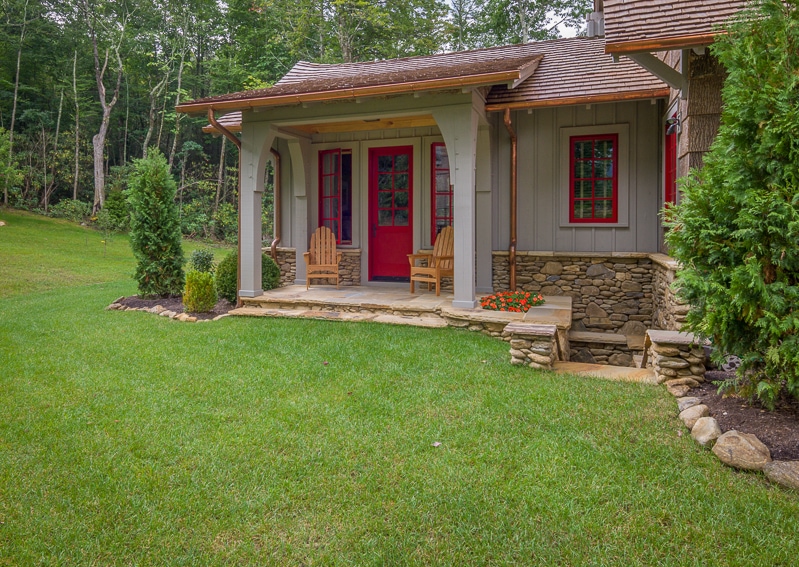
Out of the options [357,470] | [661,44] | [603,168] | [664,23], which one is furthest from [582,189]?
[357,470]

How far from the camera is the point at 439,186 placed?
808 centimetres

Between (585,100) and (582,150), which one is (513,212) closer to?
(582,150)

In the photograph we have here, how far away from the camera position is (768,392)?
2904mm

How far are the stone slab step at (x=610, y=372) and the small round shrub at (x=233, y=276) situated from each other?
14.9ft

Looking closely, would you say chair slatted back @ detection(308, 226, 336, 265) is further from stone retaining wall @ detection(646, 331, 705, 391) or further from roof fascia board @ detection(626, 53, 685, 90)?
stone retaining wall @ detection(646, 331, 705, 391)

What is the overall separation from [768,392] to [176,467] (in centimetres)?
310

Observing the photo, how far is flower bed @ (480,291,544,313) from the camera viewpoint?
20.1 feet

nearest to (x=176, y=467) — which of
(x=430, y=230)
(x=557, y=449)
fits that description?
(x=557, y=449)

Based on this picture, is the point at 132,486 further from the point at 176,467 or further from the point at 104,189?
the point at 104,189

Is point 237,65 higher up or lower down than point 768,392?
higher up

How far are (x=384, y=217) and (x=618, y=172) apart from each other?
11.1ft

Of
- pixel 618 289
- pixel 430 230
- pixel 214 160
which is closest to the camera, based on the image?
pixel 618 289

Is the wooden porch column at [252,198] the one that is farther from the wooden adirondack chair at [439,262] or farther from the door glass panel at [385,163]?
the wooden adirondack chair at [439,262]

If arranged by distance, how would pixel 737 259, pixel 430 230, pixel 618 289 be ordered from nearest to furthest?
pixel 737 259, pixel 618 289, pixel 430 230
